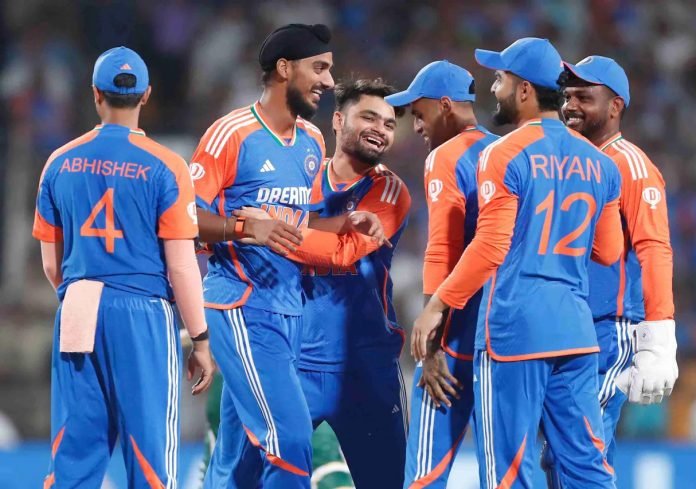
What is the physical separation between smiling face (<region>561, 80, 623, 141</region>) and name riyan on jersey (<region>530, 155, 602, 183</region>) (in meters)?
0.85

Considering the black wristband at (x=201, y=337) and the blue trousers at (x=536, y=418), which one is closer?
the blue trousers at (x=536, y=418)

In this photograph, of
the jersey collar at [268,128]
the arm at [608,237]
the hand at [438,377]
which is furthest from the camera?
the jersey collar at [268,128]

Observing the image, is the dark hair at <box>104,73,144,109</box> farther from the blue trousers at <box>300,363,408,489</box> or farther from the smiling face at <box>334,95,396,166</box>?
the blue trousers at <box>300,363,408,489</box>

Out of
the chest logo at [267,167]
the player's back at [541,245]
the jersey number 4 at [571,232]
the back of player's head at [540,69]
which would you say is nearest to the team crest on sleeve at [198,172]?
the chest logo at [267,167]

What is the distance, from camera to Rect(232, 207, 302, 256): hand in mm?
5305

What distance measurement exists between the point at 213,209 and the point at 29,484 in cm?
384

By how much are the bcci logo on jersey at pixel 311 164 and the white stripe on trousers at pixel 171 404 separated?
1076mm

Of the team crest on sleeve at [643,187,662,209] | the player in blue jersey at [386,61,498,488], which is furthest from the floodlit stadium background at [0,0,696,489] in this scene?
the team crest on sleeve at [643,187,662,209]

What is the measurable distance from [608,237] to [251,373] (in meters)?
1.80

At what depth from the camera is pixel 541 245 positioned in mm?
5035

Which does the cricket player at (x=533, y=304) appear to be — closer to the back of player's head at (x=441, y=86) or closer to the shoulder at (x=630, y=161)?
the shoulder at (x=630, y=161)

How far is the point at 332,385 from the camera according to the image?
5910mm

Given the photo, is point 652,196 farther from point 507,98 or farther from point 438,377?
point 438,377

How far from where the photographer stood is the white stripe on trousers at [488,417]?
16.6ft
